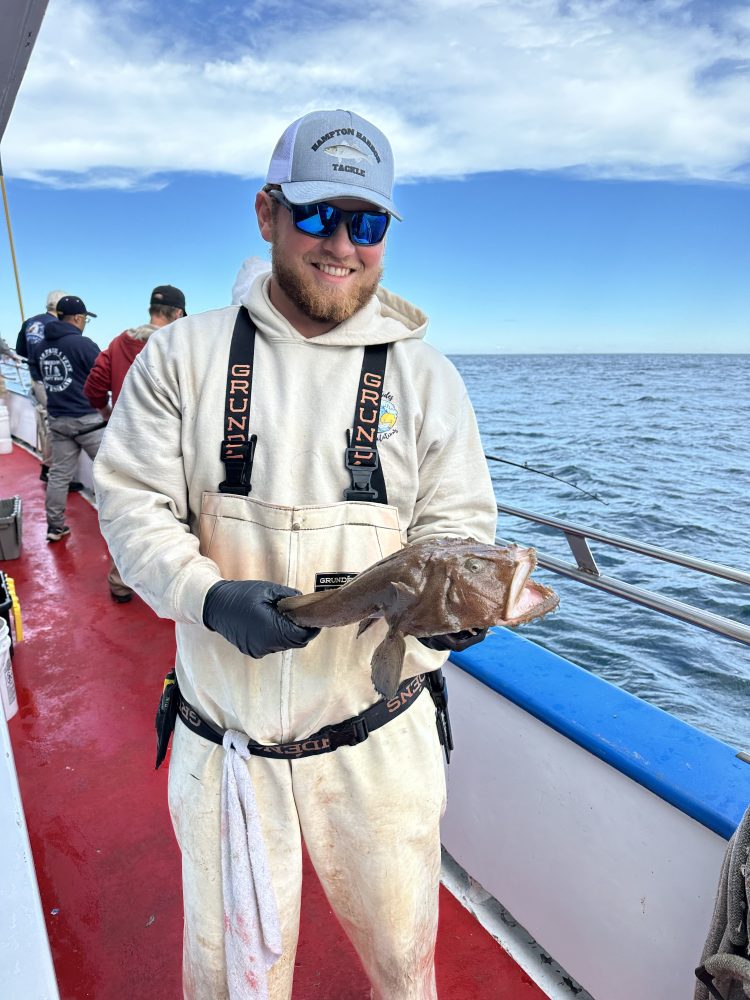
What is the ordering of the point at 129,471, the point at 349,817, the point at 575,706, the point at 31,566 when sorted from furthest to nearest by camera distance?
the point at 31,566, the point at 575,706, the point at 349,817, the point at 129,471

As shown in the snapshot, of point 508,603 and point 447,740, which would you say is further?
point 447,740

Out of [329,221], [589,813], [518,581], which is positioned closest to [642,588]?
[589,813]

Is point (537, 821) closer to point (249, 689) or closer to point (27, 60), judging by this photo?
point (249, 689)

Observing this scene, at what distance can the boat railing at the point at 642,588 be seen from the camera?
7.21ft

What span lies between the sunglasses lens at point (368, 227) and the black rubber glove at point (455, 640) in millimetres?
1069

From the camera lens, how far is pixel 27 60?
16.7 ft

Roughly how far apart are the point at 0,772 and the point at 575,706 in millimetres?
1832

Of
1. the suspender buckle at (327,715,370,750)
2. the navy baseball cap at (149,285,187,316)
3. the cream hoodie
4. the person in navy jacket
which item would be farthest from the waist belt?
the person in navy jacket

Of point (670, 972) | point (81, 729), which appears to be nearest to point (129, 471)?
point (670, 972)

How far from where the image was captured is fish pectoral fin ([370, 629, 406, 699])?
157cm

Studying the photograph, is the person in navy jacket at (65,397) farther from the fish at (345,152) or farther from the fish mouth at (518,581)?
the fish mouth at (518,581)

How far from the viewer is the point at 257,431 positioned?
5.70ft

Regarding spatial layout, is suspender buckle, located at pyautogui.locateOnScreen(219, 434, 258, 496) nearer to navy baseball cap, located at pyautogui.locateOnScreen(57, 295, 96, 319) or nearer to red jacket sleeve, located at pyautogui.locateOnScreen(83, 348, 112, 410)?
red jacket sleeve, located at pyautogui.locateOnScreen(83, 348, 112, 410)

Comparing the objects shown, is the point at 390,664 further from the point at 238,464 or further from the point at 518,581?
the point at 238,464
